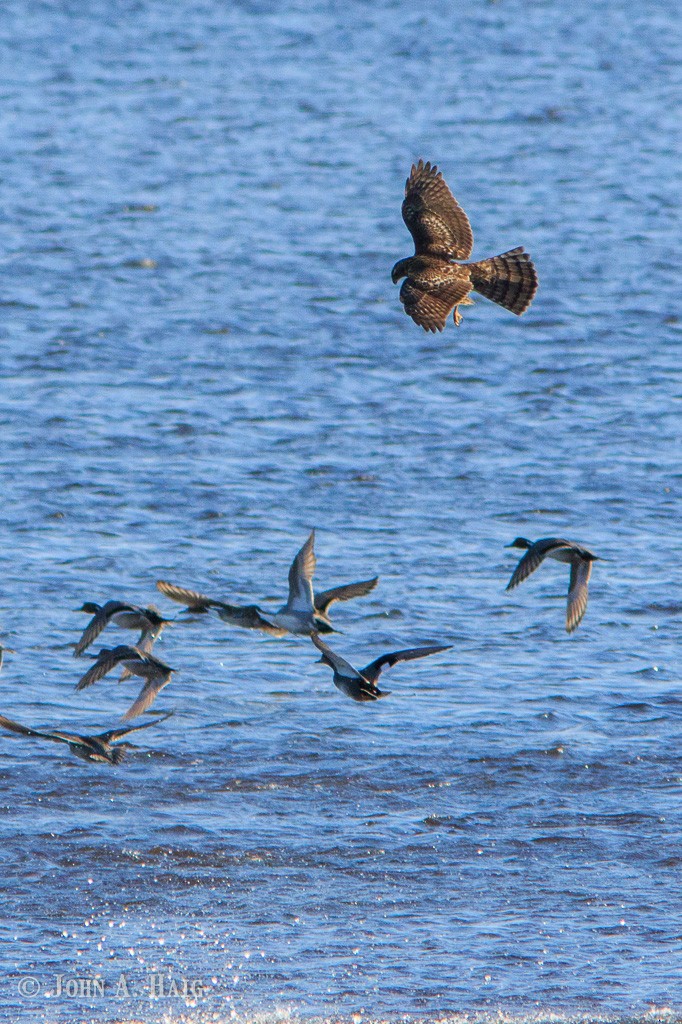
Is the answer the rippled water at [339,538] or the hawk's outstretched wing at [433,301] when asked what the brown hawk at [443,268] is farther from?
the rippled water at [339,538]

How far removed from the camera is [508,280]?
363 inches

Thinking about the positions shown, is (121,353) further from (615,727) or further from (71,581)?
(615,727)

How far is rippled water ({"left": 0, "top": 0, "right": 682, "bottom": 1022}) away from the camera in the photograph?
7.82 meters

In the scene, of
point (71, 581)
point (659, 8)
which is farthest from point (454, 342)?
point (659, 8)

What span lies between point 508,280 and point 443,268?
1.23 ft

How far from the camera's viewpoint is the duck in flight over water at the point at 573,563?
7199 mm

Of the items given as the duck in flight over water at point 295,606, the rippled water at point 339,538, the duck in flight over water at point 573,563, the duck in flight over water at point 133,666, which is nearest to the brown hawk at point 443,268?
the duck in flight over water at point 573,563

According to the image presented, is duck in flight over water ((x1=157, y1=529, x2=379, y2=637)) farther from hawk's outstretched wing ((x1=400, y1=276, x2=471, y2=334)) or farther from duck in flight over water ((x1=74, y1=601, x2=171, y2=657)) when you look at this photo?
hawk's outstretched wing ((x1=400, y1=276, x2=471, y2=334))

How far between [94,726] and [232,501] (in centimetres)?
368

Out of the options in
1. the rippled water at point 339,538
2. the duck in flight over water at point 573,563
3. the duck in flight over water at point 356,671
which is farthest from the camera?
the rippled water at point 339,538

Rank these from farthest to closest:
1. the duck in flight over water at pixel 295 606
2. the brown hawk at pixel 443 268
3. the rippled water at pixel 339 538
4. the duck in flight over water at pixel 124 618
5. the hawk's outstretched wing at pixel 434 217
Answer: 1. the hawk's outstretched wing at pixel 434 217
2. the brown hawk at pixel 443 268
3. the rippled water at pixel 339 538
4. the duck in flight over water at pixel 124 618
5. the duck in flight over water at pixel 295 606

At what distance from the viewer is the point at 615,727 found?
9.81 m

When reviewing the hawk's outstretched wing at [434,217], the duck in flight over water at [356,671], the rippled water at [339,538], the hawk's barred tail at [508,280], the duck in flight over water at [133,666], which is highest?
the hawk's outstretched wing at [434,217]

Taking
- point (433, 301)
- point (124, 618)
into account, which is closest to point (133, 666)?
point (124, 618)
